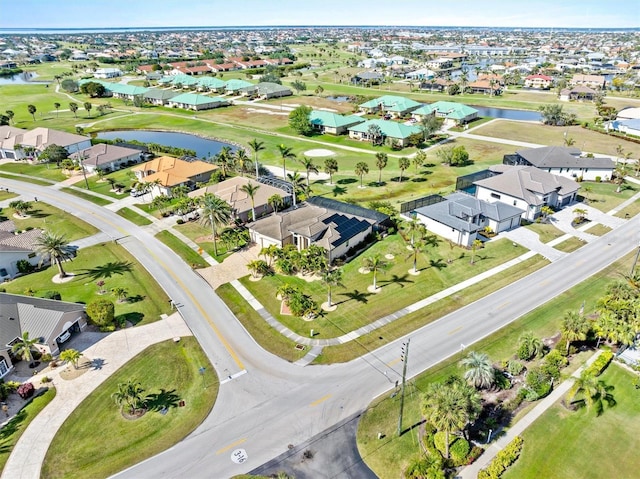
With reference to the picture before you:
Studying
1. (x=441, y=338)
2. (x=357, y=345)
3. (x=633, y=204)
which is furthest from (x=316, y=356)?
(x=633, y=204)

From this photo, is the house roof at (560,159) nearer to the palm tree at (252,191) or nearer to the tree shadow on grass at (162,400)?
the palm tree at (252,191)

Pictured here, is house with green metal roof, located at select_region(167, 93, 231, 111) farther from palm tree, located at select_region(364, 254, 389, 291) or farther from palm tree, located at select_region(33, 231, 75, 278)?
palm tree, located at select_region(364, 254, 389, 291)

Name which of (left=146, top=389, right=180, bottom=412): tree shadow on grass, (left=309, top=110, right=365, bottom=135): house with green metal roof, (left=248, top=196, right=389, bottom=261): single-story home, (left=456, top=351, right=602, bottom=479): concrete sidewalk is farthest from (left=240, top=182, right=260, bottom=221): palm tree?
(left=309, top=110, right=365, bottom=135): house with green metal roof

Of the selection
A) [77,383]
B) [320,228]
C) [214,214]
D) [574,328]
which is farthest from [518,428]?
[214,214]

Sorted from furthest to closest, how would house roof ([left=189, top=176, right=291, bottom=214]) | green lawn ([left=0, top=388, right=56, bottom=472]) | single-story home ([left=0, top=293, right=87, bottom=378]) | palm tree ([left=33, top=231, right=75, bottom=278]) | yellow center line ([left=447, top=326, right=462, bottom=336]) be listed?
house roof ([left=189, top=176, right=291, bottom=214]) → palm tree ([left=33, top=231, right=75, bottom=278]) → yellow center line ([left=447, top=326, right=462, bottom=336]) → single-story home ([left=0, top=293, right=87, bottom=378]) → green lawn ([left=0, top=388, right=56, bottom=472])

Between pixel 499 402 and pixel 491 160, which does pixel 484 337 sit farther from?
pixel 491 160
